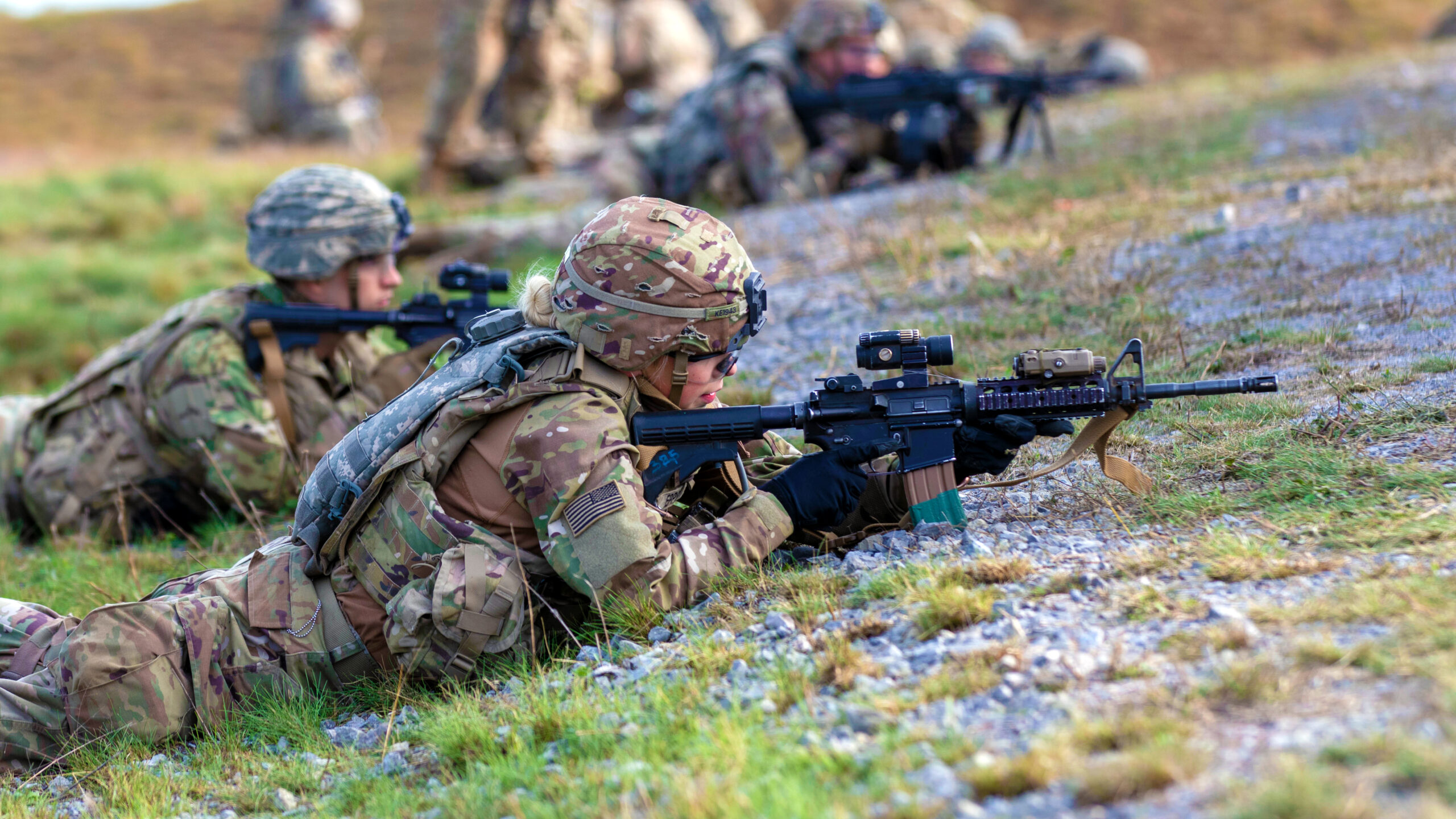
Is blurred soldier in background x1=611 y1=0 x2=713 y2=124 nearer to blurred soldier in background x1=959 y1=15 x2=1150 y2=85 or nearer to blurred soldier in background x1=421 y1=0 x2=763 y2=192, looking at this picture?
blurred soldier in background x1=421 y1=0 x2=763 y2=192

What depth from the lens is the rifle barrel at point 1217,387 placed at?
3.70 m

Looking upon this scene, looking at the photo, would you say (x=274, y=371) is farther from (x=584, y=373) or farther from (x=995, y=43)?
(x=995, y=43)

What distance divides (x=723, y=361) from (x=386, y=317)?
3.12 meters

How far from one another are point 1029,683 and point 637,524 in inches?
50.2

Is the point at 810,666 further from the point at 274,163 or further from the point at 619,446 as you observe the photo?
the point at 274,163

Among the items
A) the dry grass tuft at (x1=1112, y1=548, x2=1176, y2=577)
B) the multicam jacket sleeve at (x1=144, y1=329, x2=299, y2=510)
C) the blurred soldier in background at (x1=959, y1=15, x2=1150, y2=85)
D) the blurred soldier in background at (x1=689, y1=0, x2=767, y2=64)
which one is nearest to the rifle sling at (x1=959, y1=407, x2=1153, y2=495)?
the dry grass tuft at (x1=1112, y1=548, x2=1176, y2=577)

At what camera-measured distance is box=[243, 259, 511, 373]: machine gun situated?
6500 mm

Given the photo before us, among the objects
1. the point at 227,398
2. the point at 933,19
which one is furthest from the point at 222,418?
the point at 933,19

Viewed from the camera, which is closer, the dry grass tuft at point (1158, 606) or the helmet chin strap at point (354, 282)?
the dry grass tuft at point (1158, 606)

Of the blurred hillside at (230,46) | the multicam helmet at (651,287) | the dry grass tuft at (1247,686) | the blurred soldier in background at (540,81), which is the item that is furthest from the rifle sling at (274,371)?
the blurred hillside at (230,46)

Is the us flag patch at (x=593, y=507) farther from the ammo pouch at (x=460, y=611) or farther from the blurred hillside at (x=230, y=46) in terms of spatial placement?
the blurred hillside at (x=230, y=46)

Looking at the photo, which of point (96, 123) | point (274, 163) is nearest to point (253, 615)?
point (274, 163)

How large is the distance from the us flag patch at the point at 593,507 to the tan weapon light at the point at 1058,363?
1.33 metres

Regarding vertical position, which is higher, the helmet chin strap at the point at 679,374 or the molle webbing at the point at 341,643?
the helmet chin strap at the point at 679,374
